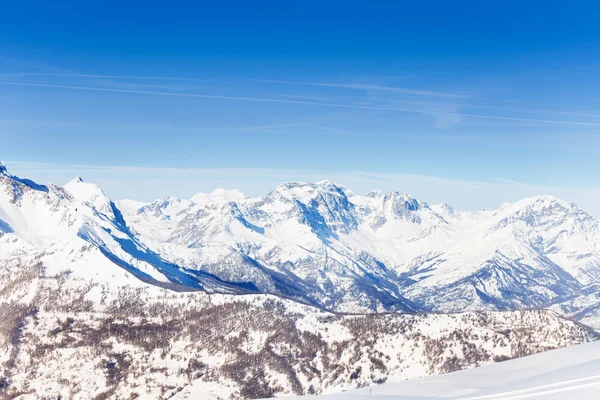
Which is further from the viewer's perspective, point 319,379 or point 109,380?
point 109,380

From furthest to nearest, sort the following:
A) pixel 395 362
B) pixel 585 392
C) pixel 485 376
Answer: pixel 395 362 < pixel 485 376 < pixel 585 392

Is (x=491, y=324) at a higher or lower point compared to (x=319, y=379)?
higher

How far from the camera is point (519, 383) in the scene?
33438mm

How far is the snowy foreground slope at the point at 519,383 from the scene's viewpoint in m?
27.7

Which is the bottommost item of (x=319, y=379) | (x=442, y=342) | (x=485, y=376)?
(x=319, y=379)

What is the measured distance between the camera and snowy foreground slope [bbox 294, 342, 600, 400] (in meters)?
27.7

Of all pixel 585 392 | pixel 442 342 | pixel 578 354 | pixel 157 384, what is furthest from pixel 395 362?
pixel 585 392

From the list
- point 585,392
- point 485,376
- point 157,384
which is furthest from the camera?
point 157,384

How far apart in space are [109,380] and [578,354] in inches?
7718

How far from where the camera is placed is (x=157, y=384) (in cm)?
19088

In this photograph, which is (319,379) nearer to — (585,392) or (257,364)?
(257,364)

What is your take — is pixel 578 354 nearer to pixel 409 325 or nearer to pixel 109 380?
pixel 409 325

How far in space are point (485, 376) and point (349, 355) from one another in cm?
15573

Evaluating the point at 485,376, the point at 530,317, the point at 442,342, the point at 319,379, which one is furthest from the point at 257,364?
the point at 485,376
